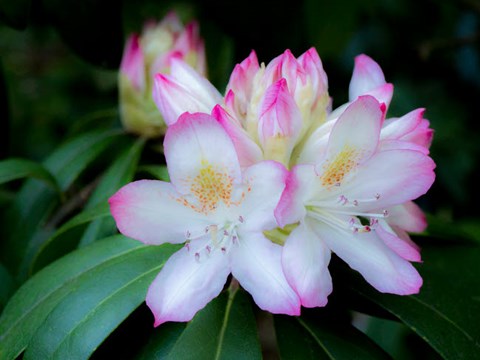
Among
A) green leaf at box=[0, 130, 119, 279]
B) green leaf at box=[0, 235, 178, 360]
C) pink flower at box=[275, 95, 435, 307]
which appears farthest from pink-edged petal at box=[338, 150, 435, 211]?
green leaf at box=[0, 130, 119, 279]

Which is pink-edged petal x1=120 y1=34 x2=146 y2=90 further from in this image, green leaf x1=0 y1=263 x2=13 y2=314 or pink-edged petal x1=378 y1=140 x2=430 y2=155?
pink-edged petal x1=378 y1=140 x2=430 y2=155

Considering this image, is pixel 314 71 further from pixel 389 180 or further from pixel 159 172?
pixel 159 172

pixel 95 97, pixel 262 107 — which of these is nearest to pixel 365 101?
pixel 262 107

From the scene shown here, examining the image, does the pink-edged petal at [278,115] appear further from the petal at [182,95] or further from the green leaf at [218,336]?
the green leaf at [218,336]

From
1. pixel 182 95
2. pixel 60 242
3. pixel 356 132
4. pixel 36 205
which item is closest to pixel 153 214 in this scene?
pixel 182 95

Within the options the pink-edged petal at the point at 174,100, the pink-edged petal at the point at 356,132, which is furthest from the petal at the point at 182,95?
the pink-edged petal at the point at 356,132

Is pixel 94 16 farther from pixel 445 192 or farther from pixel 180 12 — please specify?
pixel 445 192
